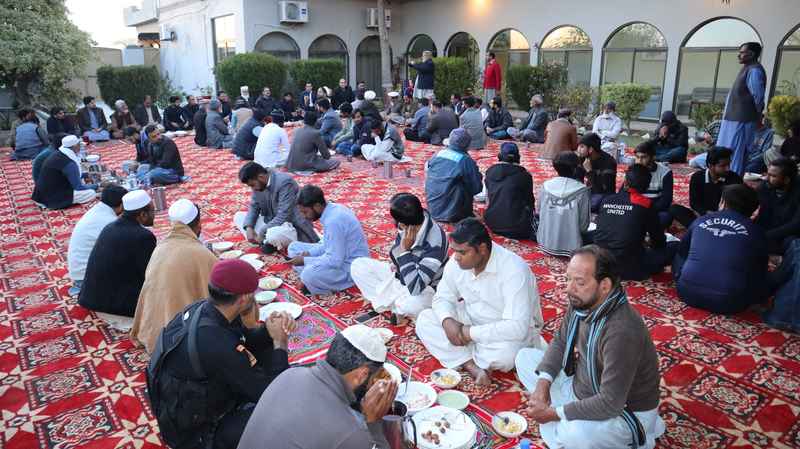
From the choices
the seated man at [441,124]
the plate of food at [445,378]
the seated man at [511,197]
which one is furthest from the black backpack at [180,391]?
the seated man at [441,124]

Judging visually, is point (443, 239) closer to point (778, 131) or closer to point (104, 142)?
point (778, 131)

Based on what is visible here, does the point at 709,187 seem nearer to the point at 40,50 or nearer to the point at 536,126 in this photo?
the point at 536,126

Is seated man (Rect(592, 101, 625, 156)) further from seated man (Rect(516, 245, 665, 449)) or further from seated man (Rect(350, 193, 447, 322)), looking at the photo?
seated man (Rect(516, 245, 665, 449))

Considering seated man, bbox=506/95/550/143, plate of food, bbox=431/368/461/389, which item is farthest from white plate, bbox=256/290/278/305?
seated man, bbox=506/95/550/143

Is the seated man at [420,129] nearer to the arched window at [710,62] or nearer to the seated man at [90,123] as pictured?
the arched window at [710,62]

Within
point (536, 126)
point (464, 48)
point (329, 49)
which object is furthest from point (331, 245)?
point (329, 49)

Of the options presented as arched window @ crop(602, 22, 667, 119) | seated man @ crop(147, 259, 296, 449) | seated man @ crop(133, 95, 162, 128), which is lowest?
seated man @ crop(147, 259, 296, 449)

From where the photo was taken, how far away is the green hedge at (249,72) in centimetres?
1516

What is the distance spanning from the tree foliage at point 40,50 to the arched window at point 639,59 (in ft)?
40.7

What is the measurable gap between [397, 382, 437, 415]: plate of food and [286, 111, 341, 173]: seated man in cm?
603

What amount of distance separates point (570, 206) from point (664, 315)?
129 cm

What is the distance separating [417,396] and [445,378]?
0.28 metres

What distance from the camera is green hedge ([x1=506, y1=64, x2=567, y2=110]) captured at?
1445cm

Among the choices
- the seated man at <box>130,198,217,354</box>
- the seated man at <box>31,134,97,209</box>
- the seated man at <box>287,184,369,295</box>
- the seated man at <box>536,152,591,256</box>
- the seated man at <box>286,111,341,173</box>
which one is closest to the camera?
the seated man at <box>130,198,217,354</box>
